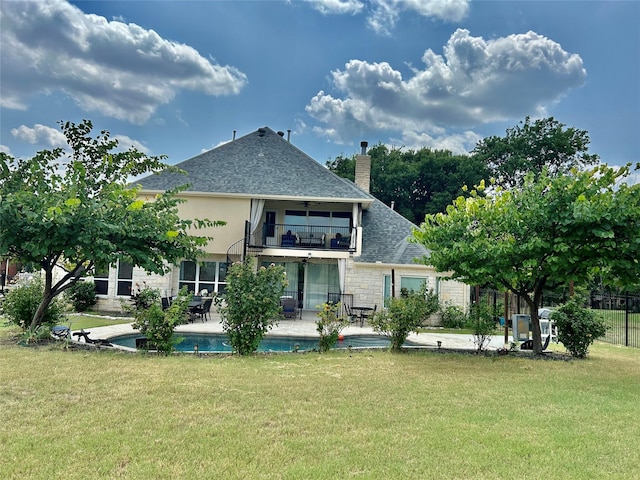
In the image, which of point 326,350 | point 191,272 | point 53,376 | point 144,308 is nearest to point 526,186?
point 326,350

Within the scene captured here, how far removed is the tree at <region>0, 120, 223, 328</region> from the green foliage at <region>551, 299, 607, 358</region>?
9.23 meters

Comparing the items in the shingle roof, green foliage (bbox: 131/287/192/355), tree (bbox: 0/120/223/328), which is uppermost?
the shingle roof

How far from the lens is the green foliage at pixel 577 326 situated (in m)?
9.88

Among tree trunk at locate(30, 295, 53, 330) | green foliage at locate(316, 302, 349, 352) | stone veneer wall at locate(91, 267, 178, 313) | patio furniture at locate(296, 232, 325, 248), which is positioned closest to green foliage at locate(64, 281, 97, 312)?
stone veneer wall at locate(91, 267, 178, 313)

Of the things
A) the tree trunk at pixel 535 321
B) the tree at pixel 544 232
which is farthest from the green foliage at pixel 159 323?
the tree trunk at pixel 535 321

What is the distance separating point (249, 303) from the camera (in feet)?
29.1

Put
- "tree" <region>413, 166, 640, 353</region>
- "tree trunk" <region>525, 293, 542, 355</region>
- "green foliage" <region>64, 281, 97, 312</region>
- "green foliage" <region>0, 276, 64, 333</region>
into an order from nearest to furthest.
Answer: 1. "tree" <region>413, 166, 640, 353</region>
2. "green foliage" <region>0, 276, 64, 333</region>
3. "tree trunk" <region>525, 293, 542, 355</region>
4. "green foliage" <region>64, 281, 97, 312</region>

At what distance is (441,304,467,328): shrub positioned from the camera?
56.8 ft

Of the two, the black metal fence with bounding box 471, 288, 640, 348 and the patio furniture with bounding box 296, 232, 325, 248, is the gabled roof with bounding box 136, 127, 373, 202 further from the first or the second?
the black metal fence with bounding box 471, 288, 640, 348

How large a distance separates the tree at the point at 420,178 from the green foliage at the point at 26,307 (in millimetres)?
32570

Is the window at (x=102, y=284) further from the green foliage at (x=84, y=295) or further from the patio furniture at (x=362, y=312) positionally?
the patio furniture at (x=362, y=312)

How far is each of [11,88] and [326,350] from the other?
384 inches

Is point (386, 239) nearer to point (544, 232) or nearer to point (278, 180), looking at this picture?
point (278, 180)

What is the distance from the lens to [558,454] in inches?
159
